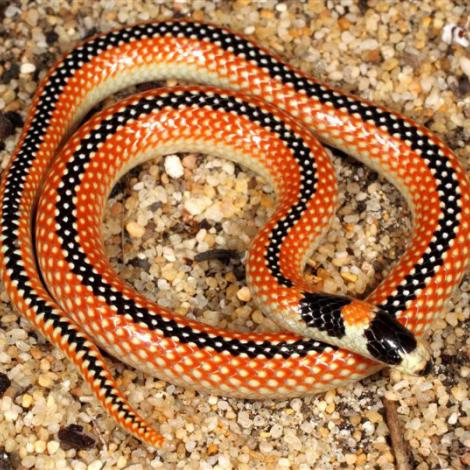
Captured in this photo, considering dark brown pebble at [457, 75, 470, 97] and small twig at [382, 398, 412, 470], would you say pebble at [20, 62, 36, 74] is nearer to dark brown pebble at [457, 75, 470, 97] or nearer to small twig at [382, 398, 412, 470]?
dark brown pebble at [457, 75, 470, 97]

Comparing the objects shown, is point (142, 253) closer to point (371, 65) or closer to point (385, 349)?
point (385, 349)

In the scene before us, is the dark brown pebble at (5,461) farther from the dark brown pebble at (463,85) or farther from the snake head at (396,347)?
the dark brown pebble at (463,85)

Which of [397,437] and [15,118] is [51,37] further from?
[397,437]

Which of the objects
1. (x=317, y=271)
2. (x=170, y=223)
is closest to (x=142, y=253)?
(x=170, y=223)

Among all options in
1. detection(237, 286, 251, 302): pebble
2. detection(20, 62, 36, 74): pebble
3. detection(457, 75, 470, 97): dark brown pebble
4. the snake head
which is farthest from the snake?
detection(457, 75, 470, 97): dark brown pebble

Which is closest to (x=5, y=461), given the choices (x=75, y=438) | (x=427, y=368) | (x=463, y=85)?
(x=75, y=438)

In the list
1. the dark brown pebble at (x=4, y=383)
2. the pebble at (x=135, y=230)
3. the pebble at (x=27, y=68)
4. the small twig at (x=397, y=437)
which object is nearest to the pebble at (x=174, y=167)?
the pebble at (x=135, y=230)
